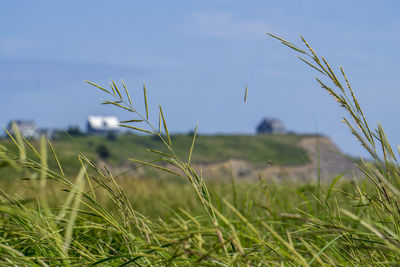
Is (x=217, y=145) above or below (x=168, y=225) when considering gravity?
below

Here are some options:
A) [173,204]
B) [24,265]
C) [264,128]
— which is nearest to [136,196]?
[173,204]

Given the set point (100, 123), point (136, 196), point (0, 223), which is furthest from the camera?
point (100, 123)

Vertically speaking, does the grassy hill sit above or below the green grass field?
below

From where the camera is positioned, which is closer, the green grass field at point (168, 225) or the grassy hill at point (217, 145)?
the green grass field at point (168, 225)

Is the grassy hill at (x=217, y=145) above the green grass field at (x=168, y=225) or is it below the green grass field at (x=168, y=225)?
below

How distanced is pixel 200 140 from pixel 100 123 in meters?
17.5

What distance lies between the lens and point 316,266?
182 centimetres

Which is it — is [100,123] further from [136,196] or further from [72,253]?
[72,253]

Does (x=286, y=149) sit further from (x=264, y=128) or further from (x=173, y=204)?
(x=173, y=204)

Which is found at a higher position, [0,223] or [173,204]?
[0,223]

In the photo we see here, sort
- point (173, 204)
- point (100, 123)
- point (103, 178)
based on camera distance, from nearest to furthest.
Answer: point (103, 178), point (173, 204), point (100, 123)

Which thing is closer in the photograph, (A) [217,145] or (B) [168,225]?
(B) [168,225]

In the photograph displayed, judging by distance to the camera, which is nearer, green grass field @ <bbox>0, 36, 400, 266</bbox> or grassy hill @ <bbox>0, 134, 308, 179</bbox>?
green grass field @ <bbox>0, 36, 400, 266</bbox>

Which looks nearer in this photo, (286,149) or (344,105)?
(344,105)
